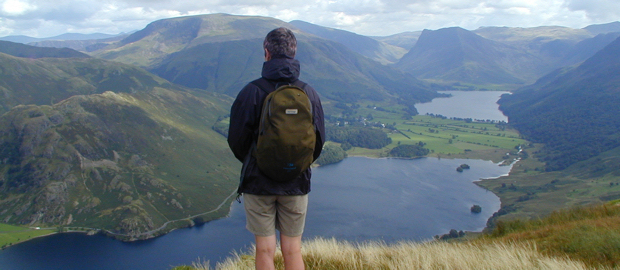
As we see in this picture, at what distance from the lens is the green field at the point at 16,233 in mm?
78306

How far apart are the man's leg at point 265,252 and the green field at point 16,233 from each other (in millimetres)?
93968

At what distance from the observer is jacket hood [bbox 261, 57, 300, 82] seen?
440 cm

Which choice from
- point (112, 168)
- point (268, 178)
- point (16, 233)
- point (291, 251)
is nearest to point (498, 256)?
point (291, 251)

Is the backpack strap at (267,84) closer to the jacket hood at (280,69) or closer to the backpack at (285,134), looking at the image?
the jacket hood at (280,69)

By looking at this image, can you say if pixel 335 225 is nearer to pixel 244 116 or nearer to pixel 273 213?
pixel 273 213

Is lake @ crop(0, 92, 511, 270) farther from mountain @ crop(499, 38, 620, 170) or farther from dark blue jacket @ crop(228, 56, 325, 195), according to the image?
dark blue jacket @ crop(228, 56, 325, 195)

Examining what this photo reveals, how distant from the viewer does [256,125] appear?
14.3 feet

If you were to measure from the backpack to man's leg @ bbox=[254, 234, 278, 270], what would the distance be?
86 centimetres

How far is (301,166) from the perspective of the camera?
4.05 metres

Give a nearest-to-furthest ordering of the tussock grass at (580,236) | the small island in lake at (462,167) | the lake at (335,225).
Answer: the tussock grass at (580,236)
the lake at (335,225)
the small island in lake at (462,167)

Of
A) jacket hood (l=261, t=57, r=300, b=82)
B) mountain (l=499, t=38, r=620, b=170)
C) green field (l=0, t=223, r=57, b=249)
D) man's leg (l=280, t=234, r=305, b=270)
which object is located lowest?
green field (l=0, t=223, r=57, b=249)

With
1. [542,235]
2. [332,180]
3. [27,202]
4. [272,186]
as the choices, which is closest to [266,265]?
[272,186]

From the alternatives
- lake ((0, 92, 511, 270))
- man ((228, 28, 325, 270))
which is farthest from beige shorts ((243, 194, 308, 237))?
lake ((0, 92, 511, 270))

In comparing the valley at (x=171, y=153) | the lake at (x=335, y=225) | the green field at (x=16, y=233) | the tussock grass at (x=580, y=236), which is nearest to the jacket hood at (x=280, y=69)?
the tussock grass at (x=580, y=236)
